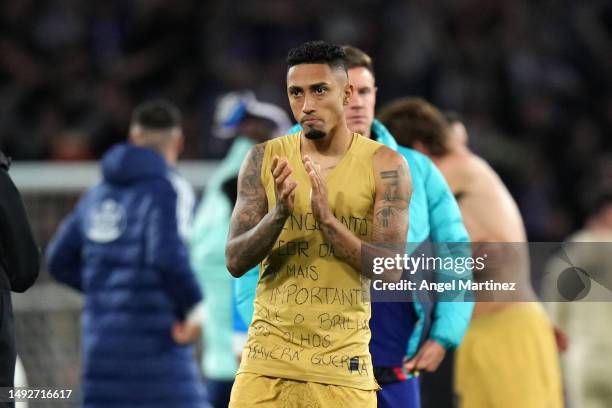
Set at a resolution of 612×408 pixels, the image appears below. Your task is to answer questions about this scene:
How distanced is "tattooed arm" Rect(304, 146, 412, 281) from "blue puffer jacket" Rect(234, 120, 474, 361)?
86 cm

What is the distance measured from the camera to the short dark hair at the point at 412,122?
628 centimetres

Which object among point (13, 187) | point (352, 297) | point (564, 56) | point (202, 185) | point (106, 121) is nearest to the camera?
point (352, 297)

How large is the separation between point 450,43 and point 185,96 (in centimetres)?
250

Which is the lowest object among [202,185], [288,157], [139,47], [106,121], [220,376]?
[220,376]

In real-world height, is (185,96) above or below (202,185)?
above

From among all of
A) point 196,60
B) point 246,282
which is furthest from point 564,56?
point 246,282

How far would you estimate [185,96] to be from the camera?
12.5 metres

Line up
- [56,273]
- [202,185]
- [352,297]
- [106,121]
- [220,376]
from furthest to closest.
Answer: [106,121]
[202,185]
[220,376]
[56,273]
[352,297]

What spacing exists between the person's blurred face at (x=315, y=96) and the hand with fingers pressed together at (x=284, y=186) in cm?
24

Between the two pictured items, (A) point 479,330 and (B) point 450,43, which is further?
(B) point 450,43

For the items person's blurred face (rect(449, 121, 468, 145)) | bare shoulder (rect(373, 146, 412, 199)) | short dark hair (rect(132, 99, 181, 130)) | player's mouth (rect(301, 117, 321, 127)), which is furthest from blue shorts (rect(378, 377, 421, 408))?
short dark hair (rect(132, 99, 181, 130))

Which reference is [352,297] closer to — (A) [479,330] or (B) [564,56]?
(A) [479,330]

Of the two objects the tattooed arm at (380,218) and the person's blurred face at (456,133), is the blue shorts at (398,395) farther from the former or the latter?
the person's blurred face at (456,133)

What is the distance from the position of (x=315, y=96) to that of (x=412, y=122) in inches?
74.5
